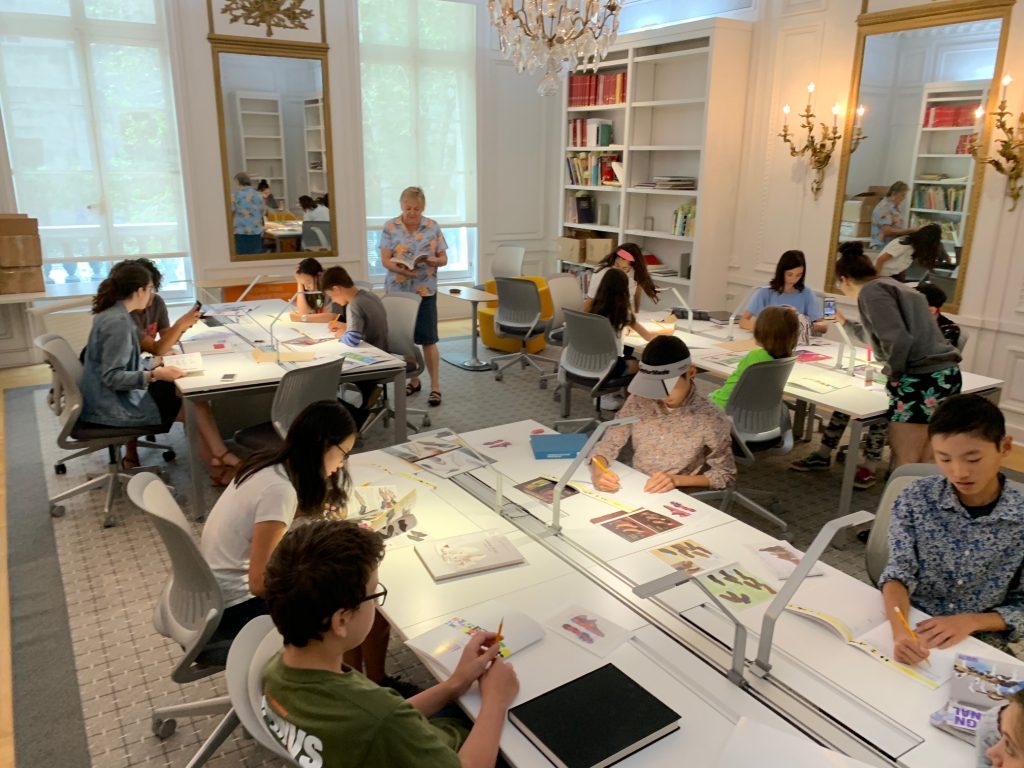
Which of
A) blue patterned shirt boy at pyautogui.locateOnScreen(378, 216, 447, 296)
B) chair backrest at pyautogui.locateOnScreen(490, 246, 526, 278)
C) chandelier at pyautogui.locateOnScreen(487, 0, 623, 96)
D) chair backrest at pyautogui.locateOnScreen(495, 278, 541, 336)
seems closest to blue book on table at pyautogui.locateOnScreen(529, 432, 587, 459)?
chandelier at pyautogui.locateOnScreen(487, 0, 623, 96)

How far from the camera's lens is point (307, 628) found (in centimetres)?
144

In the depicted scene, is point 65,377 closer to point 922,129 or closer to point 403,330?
point 403,330

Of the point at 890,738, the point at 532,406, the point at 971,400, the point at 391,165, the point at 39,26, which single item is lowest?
the point at 532,406

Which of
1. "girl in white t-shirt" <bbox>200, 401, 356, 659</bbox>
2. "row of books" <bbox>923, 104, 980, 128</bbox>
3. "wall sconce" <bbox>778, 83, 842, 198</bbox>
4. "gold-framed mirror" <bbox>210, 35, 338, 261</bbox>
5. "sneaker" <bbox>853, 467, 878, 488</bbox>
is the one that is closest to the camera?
"girl in white t-shirt" <bbox>200, 401, 356, 659</bbox>

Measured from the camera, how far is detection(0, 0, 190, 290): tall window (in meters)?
6.12

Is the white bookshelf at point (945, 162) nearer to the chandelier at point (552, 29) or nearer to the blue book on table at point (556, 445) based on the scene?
the chandelier at point (552, 29)

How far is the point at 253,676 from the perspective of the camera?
1.54m

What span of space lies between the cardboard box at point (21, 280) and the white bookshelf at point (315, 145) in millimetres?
2397

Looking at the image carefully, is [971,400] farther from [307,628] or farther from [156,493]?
[156,493]

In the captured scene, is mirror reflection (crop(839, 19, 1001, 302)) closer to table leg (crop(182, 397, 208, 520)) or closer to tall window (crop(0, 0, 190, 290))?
table leg (crop(182, 397, 208, 520))

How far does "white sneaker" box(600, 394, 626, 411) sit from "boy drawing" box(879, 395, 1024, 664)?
10.9ft

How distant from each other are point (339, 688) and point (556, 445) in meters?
1.68

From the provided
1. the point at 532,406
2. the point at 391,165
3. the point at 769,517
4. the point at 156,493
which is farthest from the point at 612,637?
the point at 391,165

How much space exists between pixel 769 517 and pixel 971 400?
189cm
